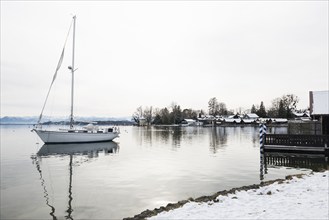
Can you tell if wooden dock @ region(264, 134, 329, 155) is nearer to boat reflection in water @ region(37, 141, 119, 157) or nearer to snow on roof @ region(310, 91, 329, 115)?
snow on roof @ region(310, 91, 329, 115)

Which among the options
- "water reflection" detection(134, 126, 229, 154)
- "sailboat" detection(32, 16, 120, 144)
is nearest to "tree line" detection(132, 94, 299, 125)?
"water reflection" detection(134, 126, 229, 154)

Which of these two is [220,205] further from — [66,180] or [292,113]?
[292,113]

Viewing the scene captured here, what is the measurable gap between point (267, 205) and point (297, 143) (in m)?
19.8

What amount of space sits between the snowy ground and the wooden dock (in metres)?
15.6

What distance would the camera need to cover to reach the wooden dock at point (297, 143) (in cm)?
2502

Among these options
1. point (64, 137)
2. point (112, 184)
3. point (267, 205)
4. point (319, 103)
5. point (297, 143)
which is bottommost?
point (112, 184)

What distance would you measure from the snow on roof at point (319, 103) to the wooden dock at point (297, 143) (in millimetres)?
3047

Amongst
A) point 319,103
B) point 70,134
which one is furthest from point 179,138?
point 319,103

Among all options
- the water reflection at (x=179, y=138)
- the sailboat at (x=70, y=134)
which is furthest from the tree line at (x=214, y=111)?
the sailboat at (x=70, y=134)

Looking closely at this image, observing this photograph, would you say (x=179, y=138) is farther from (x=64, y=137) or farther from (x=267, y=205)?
(x=267, y=205)

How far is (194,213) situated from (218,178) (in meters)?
8.11

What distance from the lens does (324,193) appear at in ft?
32.7

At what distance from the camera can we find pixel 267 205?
8.77m

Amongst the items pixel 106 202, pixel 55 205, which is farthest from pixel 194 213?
pixel 55 205
